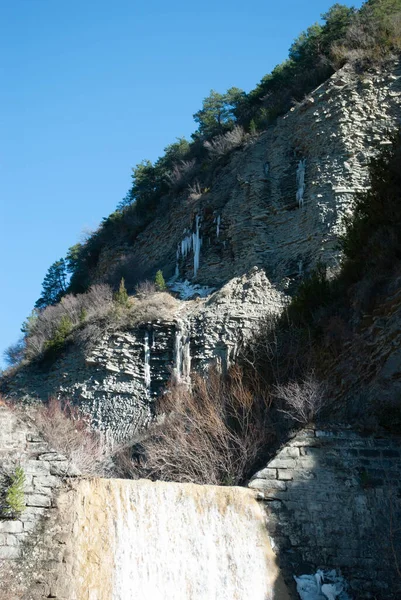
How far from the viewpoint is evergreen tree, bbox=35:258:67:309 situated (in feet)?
143

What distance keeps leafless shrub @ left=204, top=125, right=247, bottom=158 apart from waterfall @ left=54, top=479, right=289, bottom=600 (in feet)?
82.3

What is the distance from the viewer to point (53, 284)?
44844 mm

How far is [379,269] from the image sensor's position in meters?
14.5

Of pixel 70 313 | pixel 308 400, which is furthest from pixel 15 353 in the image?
pixel 308 400

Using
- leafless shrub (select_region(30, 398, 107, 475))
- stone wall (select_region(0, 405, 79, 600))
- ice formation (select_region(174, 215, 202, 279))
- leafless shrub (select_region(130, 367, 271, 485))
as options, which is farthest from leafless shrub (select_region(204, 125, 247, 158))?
stone wall (select_region(0, 405, 79, 600))

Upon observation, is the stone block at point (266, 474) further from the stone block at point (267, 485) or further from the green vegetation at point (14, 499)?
the green vegetation at point (14, 499)

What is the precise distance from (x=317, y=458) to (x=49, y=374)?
1750 cm

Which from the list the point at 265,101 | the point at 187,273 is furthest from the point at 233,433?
the point at 265,101

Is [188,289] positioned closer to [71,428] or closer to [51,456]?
[71,428]

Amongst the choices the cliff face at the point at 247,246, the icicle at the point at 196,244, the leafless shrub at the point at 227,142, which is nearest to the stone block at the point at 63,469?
the cliff face at the point at 247,246

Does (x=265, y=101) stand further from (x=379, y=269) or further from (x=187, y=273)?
(x=379, y=269)

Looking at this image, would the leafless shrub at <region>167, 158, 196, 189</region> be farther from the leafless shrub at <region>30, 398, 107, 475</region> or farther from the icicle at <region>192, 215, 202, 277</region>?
the leafless shrub at <region>30, 398, 107, 475</region>

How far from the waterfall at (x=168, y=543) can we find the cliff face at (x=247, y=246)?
12265 mm

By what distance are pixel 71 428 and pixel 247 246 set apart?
9.81 metres
